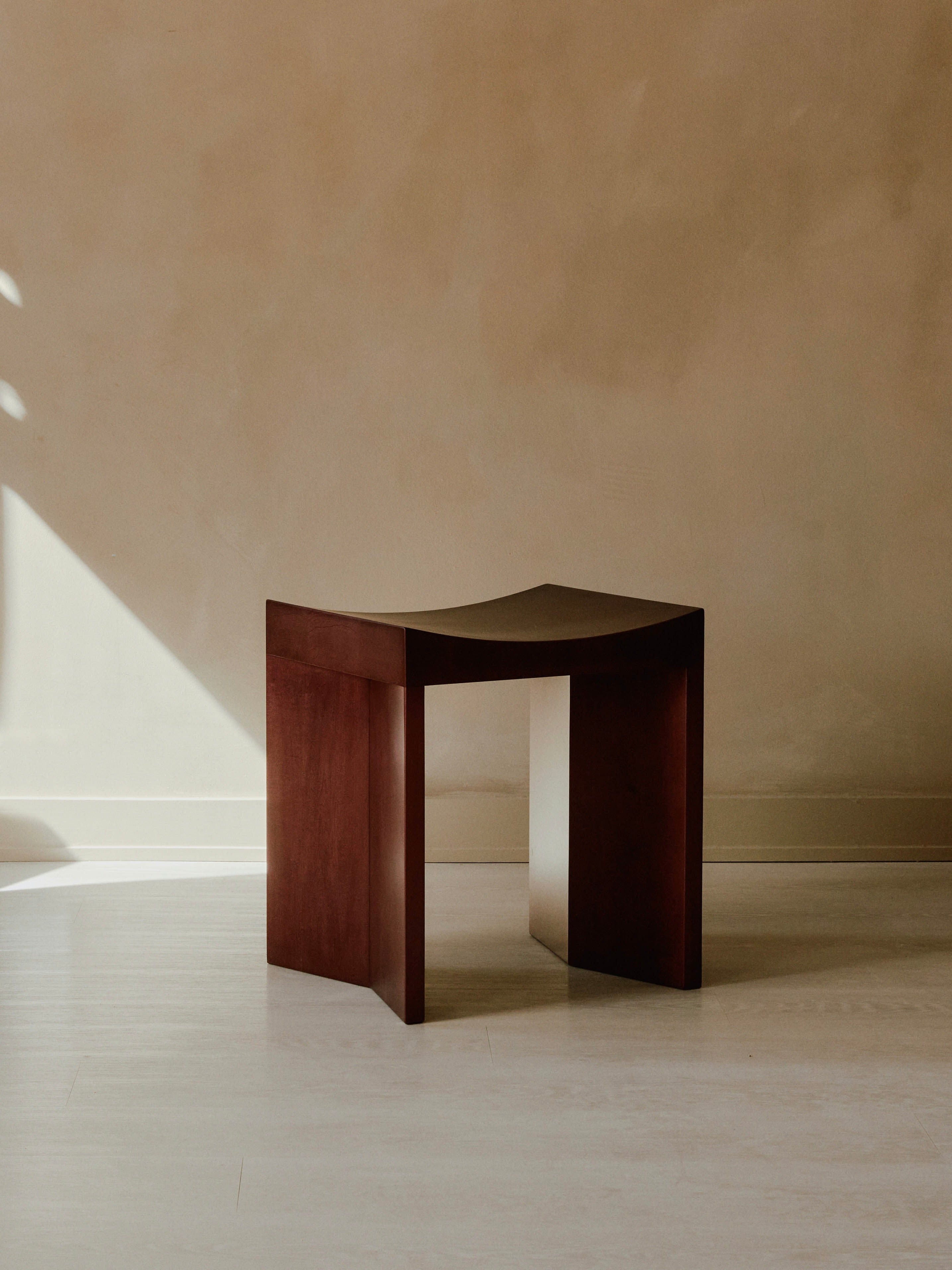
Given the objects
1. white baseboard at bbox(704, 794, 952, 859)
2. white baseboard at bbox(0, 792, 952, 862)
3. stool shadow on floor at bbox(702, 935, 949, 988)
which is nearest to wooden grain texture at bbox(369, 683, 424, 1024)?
stool shadow on floor at bbox(702, 935, 949, 988)

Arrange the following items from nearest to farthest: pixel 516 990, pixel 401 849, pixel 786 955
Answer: pixel 401 849
pixel 516 990
pixel 786 955

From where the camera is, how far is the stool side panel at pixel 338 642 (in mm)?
1442

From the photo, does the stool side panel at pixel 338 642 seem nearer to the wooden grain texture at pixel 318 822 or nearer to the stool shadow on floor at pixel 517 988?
the wooden grain texture at pixel 318 822

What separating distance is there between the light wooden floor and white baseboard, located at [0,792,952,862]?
373 millimetres

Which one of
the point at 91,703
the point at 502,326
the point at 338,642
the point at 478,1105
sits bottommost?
the point at 478,1105

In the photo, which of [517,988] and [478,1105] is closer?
[478,1105]

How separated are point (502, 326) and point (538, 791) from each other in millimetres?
961

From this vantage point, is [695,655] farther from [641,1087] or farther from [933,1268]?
[933,1268]

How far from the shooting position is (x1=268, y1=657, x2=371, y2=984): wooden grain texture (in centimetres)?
163

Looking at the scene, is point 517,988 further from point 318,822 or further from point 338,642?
point 338,642

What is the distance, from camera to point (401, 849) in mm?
1474

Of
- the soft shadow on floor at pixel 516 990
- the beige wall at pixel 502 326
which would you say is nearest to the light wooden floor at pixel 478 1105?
the soft shadow on floor at pixel 516 990

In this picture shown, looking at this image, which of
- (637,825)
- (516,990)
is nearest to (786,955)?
(637,825)

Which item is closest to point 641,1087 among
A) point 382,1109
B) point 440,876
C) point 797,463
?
point 382,1109
